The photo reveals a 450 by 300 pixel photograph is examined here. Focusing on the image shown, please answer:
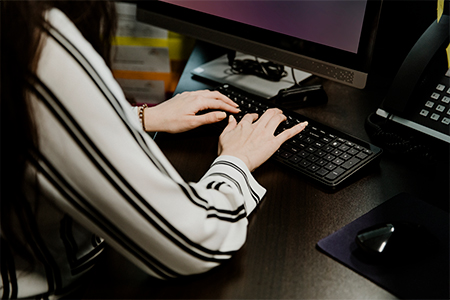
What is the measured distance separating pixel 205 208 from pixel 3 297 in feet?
1.02

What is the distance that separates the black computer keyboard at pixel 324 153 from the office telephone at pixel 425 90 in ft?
0.34

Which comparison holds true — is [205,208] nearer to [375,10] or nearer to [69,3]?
[69,3]

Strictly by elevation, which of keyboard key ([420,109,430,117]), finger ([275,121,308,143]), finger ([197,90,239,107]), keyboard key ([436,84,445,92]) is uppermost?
keyboard key ([436,84,445,92])

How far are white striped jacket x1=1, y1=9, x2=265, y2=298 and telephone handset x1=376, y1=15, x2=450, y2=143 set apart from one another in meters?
0.39

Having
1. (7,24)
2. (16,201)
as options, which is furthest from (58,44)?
(16,201)

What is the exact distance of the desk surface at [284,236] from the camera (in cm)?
50

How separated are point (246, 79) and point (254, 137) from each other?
1.13 feet

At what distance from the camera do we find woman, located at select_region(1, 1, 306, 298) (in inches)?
16.1

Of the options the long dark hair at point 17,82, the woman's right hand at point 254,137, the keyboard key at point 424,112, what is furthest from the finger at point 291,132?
the long dark hair at point 17,82

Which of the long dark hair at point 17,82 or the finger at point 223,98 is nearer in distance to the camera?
the long dark hair at point 17,82

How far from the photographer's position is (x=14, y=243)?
507 mm

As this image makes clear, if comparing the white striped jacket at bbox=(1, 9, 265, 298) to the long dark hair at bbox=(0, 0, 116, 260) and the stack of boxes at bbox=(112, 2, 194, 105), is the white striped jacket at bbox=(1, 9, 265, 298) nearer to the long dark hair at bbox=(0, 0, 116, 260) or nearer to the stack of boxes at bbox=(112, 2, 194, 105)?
the long dark hair at bbox=(0, 0, 116, 260)

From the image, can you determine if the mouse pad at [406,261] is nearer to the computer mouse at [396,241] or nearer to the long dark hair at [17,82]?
the computer mouse at [396,241]

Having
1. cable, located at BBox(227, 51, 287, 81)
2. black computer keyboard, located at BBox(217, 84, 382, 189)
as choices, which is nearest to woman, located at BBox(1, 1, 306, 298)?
black computer keyboard, located at BBox(217, 84, 382, 189)
